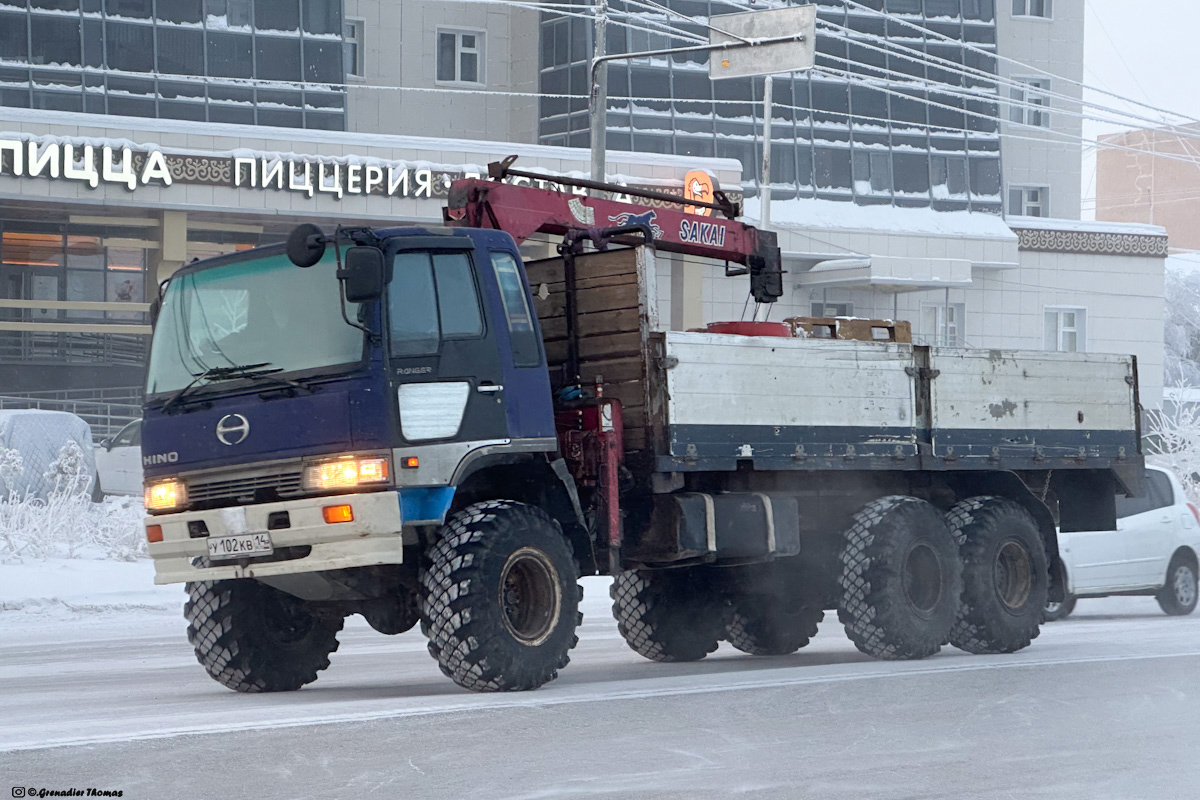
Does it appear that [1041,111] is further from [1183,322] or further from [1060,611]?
[1060,611]

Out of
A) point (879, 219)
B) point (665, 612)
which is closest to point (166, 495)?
point (665, 612)

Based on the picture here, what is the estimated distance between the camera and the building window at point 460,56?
49312 mm

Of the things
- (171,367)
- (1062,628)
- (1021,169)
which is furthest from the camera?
(1021,169)

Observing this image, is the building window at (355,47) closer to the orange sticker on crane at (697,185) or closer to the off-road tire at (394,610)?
the orange sticker on crane at (697,185)

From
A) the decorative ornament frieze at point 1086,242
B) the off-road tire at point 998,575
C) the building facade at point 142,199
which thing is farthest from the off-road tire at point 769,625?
the decorative ornament frieze at point 1086,242

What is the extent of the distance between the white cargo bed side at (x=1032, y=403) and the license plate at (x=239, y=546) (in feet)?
18.0

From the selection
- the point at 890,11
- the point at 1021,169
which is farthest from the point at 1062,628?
the point at 1021,169

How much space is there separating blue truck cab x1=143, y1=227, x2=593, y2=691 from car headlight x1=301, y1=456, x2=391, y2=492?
0.04ft

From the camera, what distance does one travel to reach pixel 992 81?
51094 mm

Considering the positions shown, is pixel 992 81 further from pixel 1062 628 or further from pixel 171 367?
pixel 171 367

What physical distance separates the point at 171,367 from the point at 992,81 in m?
43.5

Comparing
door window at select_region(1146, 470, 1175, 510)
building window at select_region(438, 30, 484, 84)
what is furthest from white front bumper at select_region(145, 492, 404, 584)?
building window at select_region(438, 30, 484, 84)

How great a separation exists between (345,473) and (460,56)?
40.7 meters

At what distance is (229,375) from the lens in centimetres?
1031
